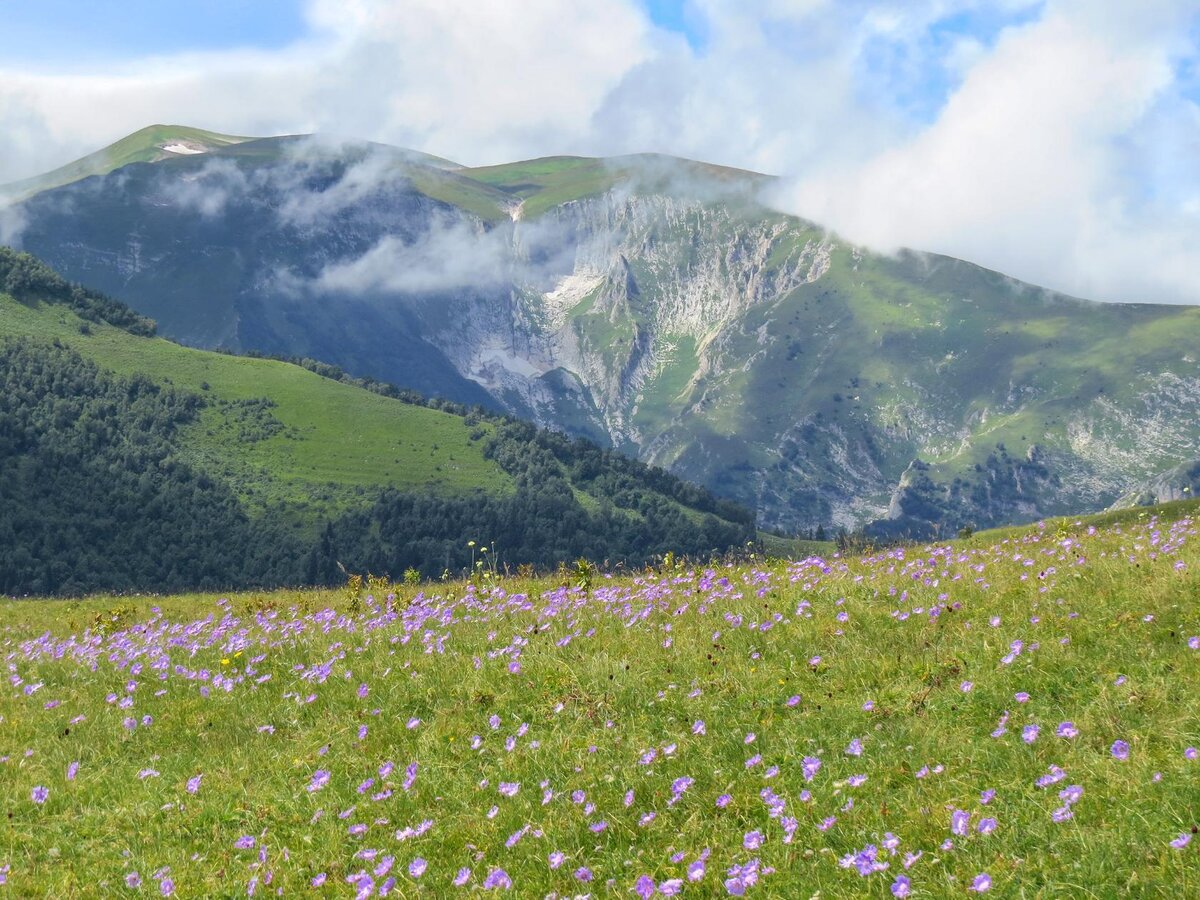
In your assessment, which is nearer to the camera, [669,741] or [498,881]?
[498,881]

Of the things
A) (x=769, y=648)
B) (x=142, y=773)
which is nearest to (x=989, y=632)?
(x=769, y=648)

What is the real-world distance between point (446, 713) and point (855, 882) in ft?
18.7

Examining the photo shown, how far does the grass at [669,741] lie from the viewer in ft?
24.5

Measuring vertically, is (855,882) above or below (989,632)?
below

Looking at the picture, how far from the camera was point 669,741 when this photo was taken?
32.7ft

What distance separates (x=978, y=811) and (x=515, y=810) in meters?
3.69

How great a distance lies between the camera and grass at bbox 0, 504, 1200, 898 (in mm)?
7457

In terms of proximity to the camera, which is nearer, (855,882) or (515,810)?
(855,882)

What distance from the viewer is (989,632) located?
446 inches

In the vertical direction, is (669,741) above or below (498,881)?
above

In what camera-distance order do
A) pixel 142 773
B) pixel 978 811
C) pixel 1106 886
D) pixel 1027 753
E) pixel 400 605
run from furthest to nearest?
pixel 400 605 → pixel 142 773 → pixel 1027 753 → pixel 978 811 → pixel 1106 886

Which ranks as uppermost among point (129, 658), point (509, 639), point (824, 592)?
point (824, 592)

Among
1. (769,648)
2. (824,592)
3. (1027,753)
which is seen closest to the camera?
(1027,753)

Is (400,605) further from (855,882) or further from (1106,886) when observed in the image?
(1106,886)
